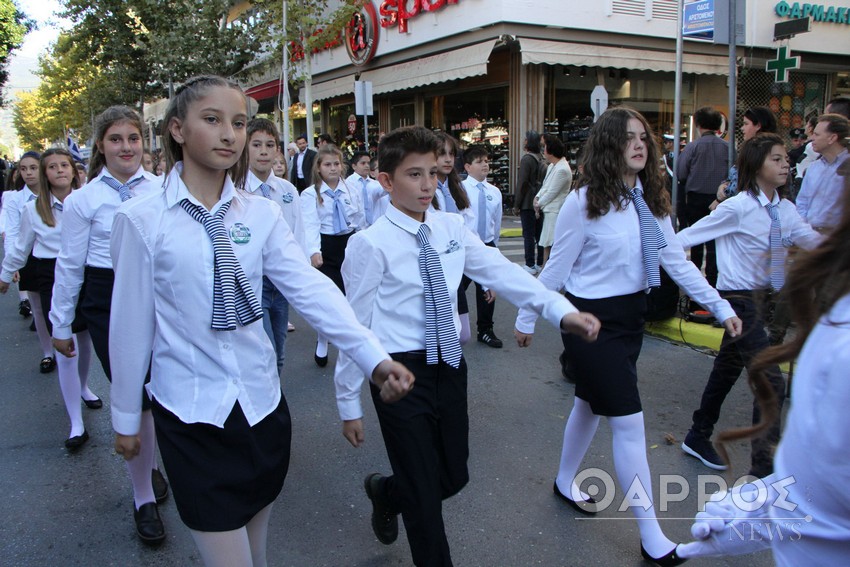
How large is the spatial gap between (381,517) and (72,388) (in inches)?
102

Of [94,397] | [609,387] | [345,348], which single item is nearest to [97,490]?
[94,397]

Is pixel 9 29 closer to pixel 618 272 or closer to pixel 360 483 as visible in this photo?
pixel 360 483

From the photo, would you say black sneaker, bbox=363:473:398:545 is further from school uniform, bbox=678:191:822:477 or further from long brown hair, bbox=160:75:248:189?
school uniform, bbox=678:191:822:477

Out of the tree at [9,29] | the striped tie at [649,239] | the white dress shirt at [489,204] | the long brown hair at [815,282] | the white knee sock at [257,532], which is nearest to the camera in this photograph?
the long brown hair at [815,282]

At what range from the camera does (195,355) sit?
2111 mm

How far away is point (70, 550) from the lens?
336 cm

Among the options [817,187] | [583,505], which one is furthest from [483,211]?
[583,505]

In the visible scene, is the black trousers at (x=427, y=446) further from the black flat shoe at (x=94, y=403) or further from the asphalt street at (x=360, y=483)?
the black flat shoe at (x=94, y=403)

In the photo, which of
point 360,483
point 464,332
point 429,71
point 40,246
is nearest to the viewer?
point 360,483

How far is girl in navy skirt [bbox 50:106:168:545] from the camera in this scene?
11.2 feet

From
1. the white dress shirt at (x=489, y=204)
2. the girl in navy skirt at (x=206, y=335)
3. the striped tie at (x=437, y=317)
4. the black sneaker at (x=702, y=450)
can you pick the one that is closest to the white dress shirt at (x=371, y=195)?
the white dress shirt at (x=489, y=204)

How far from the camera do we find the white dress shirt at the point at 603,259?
3.30m

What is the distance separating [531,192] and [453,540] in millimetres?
7920

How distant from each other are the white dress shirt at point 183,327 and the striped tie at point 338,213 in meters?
4.46
